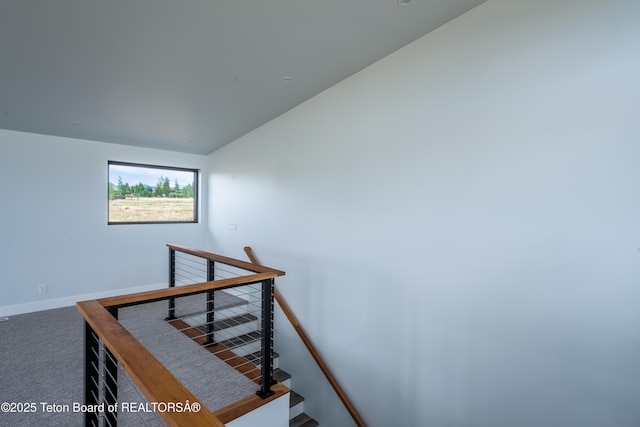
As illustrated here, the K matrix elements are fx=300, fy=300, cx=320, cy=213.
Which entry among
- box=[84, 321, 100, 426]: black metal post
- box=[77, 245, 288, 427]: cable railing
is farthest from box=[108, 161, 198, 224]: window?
box=[84, 321, 100, 426]: black metal post

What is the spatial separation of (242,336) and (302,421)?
1.21 m

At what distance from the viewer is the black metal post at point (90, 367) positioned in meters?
1.34

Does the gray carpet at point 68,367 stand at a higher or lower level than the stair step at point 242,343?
higher

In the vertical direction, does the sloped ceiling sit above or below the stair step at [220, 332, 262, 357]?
above

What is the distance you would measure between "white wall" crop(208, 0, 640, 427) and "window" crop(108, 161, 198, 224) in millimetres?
2841

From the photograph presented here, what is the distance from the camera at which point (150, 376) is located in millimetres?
866

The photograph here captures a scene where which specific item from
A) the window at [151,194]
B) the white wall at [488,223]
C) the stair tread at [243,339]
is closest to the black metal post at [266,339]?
the white wall at [488,223]

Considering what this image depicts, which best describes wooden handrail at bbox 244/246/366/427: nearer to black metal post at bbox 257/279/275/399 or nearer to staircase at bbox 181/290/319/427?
staircase at bbox 181/290/319/427

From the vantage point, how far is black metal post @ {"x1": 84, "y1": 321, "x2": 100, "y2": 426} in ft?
4.40

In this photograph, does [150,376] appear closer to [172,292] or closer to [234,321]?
[172,292]

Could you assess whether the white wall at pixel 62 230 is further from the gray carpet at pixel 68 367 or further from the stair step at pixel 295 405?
the stair step at pixel 295 405

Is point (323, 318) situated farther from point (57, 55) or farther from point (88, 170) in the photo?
point (88, 170)

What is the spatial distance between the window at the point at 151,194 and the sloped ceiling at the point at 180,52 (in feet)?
3.47

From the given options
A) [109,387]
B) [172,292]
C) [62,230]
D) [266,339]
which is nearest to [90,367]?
[109,387]
